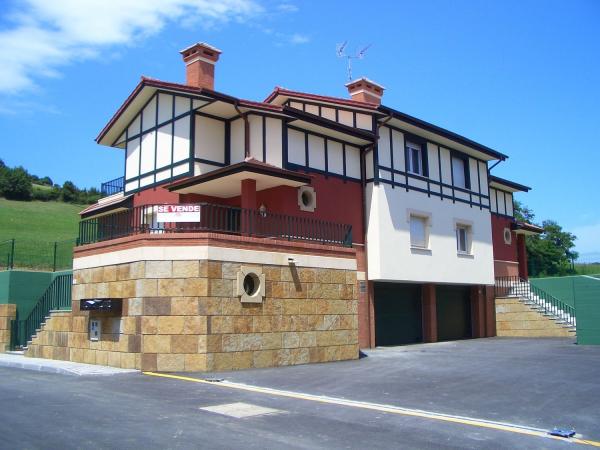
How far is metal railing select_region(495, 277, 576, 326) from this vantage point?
25.4 m

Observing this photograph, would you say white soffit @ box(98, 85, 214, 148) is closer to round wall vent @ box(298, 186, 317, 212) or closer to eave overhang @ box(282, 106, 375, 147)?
eave overhang @ box(282, 106, 375, 147)

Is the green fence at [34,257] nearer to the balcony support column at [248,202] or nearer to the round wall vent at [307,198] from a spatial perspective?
the balcony support column at [248,202]

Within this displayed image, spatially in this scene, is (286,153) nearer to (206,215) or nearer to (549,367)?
(206,215)

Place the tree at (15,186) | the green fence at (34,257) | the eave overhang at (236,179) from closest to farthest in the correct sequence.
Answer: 1. the eave overhang at (236,179)
2. the green fence at (34,257)
3. the tree at (15,186)

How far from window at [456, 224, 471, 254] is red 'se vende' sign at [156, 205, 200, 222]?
1423cm

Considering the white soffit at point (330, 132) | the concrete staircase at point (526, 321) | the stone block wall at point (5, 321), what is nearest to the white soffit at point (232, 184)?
the white soffit at point (330, 132)

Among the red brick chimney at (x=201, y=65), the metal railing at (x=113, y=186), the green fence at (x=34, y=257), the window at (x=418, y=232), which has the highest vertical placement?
the red brick chimney at (x=201, y=65)

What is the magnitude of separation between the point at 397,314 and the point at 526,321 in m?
6.61

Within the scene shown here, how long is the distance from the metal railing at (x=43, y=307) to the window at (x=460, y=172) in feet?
52.7

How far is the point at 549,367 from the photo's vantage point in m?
14.5

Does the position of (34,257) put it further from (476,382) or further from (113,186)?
(476,382)

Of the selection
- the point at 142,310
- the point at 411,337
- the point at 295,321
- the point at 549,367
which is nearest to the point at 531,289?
the point at 411,337

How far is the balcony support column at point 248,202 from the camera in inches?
635

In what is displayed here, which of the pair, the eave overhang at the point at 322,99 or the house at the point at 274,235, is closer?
the house at the point at 274,235
